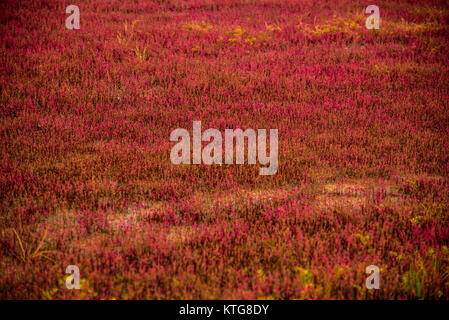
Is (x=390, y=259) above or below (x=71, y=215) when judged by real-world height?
below

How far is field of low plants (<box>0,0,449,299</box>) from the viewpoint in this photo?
3.63 meters

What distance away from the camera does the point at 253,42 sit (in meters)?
11.9

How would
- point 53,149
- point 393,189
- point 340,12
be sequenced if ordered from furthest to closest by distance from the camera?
1. point 340,12
2. point 53,149
3. point 393,189

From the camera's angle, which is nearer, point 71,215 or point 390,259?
point 390,259

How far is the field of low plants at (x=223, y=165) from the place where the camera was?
3.63 m

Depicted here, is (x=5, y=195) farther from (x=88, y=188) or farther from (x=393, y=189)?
(x=393, y=189)

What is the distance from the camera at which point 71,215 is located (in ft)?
15.4

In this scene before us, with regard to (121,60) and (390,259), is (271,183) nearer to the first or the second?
(390,259)

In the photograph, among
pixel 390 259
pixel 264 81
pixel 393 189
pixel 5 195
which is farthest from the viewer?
pixel 264 81

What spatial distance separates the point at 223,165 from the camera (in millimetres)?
6121

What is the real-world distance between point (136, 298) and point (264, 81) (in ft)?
23.7

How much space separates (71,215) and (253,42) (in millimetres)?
8918

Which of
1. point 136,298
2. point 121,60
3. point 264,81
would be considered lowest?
point 136,298

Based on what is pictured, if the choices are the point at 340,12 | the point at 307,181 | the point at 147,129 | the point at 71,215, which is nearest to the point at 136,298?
the point at 71,215
